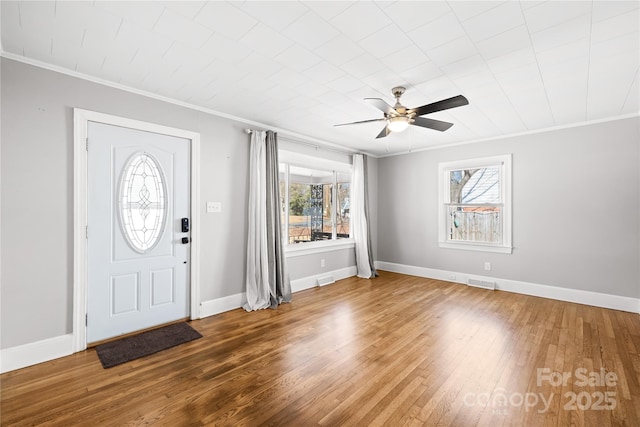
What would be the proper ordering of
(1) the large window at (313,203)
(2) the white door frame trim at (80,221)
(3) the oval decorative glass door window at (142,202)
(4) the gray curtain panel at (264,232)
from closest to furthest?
(2) the white door frame trim at (80,221) → (3) the oval decorative glass door window at (142,202) → (4) the gray curtain panel at (264,232) → (1) the large window at (313,203)

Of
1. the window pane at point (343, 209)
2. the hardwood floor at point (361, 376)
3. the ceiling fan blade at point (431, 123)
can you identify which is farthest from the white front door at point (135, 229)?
the window pane at point (343, 209)

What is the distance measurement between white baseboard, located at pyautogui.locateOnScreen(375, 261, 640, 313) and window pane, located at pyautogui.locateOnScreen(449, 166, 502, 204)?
1.39 m

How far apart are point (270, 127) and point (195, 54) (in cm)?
199

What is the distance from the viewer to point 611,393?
2.14 m

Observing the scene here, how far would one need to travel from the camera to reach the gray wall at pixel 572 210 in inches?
154

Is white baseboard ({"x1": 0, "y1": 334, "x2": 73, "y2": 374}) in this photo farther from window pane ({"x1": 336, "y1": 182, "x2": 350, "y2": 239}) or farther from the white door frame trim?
window pane ({"x1": 336, "y1": 182, "x2": 350, "y2": 239})

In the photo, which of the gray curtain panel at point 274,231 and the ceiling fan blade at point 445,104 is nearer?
the ceiling fan blade at point 445,104

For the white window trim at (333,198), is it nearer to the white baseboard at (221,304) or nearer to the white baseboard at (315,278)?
the white baseboard at (315,278)

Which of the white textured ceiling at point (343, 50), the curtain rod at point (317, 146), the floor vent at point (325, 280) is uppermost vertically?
the white textured ceiling at point (343, 50)

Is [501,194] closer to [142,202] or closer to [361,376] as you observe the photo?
[361,376]

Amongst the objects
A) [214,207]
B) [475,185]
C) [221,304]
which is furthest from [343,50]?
[475,185]

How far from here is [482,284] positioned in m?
5.06

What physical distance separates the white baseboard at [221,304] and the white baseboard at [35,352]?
131cm

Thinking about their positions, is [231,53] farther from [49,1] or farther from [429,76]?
[429,76]
